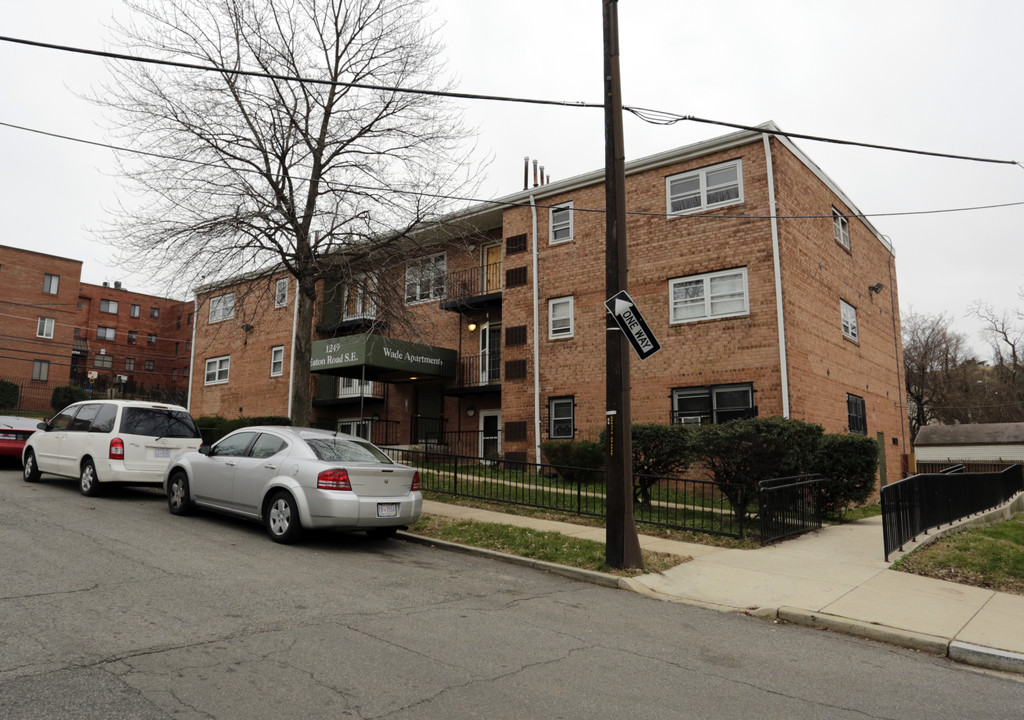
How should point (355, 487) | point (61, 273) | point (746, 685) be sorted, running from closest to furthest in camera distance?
point (746, 685), point (355, 487), point (61, 273)

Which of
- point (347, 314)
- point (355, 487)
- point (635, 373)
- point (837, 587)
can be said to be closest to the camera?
point (837, 587)

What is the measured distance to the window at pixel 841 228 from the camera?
20.2 m

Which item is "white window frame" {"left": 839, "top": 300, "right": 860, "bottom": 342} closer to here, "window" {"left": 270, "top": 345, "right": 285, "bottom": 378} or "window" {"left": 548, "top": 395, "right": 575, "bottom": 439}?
"window" {"left": 548, "top": 395, "right": 575, "bottom": 439}

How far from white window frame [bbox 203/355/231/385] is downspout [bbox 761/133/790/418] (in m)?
23.7

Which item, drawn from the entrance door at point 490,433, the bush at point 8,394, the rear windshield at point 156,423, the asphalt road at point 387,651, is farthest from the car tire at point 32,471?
the bush at point 8,394

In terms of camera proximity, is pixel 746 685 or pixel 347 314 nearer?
pixel 746 685

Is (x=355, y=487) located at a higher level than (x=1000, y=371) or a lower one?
lower

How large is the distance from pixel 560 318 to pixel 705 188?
537cm

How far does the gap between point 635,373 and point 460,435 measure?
7.26 metres

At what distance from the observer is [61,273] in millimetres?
44219

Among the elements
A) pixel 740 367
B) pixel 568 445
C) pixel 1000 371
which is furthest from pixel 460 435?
pixel 1000 371

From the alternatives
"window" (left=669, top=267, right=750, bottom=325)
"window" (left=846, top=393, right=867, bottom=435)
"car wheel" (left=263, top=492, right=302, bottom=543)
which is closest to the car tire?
"car wheel" (left=263, top=492, right=302, bottom=543)

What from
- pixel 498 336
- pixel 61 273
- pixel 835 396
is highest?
pixel 61 273

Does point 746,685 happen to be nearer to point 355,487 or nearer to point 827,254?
point 355,487
